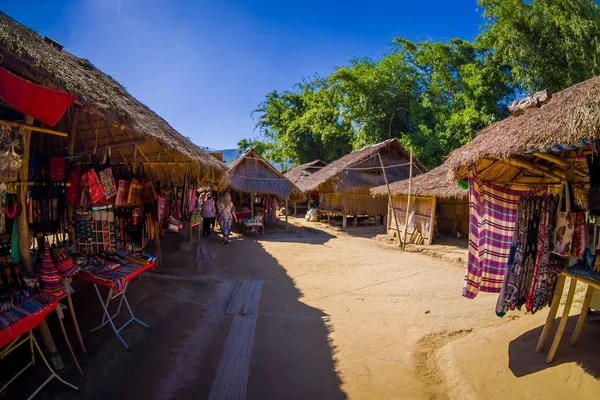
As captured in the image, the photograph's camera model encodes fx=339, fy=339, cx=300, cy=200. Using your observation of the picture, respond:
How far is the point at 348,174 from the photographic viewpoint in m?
17.9

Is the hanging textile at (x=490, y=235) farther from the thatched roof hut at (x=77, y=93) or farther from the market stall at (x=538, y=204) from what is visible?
the thatched roof hut at (x=77, y=93)

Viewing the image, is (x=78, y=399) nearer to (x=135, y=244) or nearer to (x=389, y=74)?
(x=135, y=244)

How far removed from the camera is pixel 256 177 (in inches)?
624

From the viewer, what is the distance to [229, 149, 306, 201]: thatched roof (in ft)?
50.2

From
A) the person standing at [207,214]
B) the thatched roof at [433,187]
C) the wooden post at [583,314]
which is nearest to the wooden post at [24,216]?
the wooden post at [583,314]

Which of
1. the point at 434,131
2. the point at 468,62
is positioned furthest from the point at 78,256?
the point at 468,62

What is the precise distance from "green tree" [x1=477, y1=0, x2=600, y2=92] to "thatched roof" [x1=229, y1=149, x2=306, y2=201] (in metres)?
12.7

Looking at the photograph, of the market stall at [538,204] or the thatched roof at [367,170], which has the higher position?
the thatched roof at [367,170]

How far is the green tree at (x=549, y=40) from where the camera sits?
575 inches

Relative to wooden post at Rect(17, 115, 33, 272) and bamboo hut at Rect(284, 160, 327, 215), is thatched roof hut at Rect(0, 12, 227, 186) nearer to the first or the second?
wooden post at Rect(17, 115, 33, 272)

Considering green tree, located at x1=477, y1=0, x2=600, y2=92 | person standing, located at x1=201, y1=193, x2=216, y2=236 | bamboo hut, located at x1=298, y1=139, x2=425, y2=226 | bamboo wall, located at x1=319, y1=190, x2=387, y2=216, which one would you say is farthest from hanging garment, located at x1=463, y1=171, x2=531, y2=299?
green tree, located at x1=477, y1=0, x2=600, y2=92

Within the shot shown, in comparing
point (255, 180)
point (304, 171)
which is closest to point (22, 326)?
point (255, 180)

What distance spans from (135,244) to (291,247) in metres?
6.43

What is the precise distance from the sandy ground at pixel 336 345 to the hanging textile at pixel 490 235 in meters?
0.73
